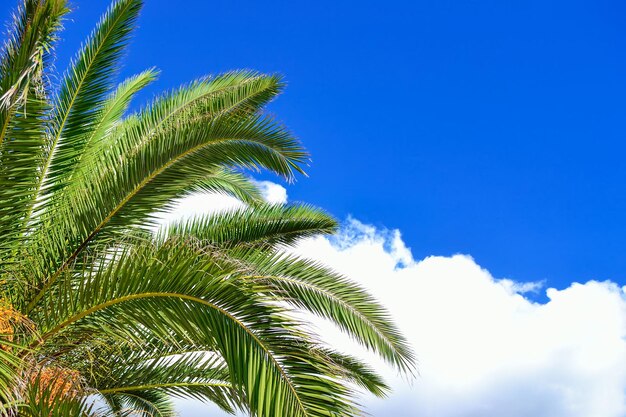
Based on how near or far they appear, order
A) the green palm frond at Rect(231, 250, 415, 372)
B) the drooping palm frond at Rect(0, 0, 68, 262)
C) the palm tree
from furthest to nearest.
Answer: the green palm frond at Rect(231, 250, 415, 372)
the drooping palm frond at Rect(0, 0, 68, 262)
the palm tree

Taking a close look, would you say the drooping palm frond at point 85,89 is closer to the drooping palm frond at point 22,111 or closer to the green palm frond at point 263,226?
the drooping palm frond at point 22,111

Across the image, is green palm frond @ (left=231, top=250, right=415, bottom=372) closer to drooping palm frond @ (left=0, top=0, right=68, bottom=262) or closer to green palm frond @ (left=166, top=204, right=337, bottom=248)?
green palm frond @ (left=166, top=204, right=337, bottom=248)

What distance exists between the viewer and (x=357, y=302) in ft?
29.1

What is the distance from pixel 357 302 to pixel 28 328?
4369mm

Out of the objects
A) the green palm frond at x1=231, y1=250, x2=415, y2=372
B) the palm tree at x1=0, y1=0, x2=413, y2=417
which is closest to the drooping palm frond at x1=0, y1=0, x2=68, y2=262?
the palm tree at x1=0, y1=0, x2=413, y2=417

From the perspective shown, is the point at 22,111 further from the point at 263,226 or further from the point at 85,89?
the point at 263,226

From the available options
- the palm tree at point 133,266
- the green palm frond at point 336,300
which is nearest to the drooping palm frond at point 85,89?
the palm tree at point 133,266

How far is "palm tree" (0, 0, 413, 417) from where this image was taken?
→ 15.5ft

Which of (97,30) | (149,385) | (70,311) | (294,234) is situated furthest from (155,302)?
(294,234)

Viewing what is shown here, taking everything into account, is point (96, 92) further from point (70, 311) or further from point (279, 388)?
point (279, 388)

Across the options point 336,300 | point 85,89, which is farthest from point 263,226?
point 85,89

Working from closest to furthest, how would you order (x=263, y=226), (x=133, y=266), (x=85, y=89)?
(x=133, y=266), (x=85, y=89), (x=263, y=226)

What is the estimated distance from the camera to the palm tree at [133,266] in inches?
186

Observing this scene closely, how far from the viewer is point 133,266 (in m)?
5.12
